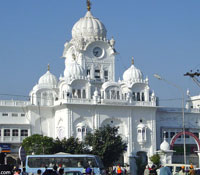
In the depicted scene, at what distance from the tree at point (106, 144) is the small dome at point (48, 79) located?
47.2 ft

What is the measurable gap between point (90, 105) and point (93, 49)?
9.03 metres

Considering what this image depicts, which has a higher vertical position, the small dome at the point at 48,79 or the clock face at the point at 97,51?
the clock face at the point at 97,51

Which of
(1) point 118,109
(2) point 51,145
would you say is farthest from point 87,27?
(2) point 51,145

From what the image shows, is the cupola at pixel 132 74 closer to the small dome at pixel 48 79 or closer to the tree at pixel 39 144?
the small dome at pixel 48 79

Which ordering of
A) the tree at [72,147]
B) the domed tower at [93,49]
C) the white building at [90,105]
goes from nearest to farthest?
the tree at [72,147] < the white building at [90,105] < the domed tower at [93,49]

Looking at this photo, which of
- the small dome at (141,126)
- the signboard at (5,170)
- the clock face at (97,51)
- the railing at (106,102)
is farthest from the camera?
the clock face at (97,51)

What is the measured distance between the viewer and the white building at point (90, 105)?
213 ft

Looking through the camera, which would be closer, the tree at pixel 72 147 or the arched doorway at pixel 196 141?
the tree at pixel 72 147

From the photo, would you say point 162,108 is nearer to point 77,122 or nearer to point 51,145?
point 77,122

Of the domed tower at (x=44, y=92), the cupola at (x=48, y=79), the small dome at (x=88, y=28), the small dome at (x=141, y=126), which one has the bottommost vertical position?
the small dome at (x=141, y=126)

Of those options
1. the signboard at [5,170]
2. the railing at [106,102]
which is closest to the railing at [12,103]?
the railing at [106,102]

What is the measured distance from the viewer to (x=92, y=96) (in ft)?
217

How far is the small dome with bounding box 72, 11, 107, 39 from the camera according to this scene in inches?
2778

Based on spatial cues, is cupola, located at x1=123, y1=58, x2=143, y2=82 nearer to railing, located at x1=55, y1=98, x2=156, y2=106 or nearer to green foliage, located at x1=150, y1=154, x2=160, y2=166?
railing, located at x1=55, y1=98, x2=156, y2=106
